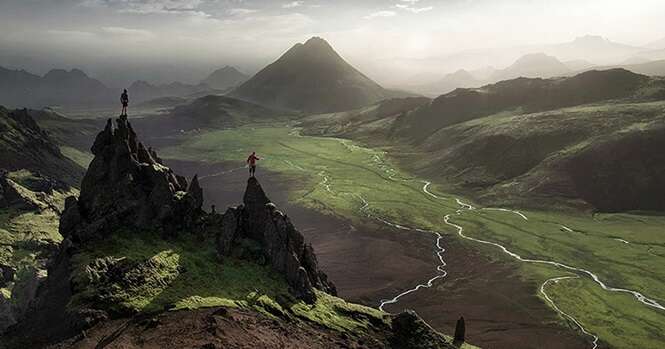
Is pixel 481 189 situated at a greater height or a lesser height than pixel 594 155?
lesser

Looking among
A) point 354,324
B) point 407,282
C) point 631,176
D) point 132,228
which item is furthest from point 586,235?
point 132,228

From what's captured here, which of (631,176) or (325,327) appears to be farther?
(631,176)

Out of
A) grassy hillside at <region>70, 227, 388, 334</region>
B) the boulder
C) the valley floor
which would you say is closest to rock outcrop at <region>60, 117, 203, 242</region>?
grassy hillside at <region>70, 227, 388, 334</region>

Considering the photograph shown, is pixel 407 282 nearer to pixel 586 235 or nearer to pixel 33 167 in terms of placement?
pixel 586 235

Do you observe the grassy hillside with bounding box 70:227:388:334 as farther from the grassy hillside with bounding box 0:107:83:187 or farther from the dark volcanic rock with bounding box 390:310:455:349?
the grassy hillside with bounding box 0:107:83:187

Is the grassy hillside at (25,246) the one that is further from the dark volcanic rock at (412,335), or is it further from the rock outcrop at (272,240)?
the dark volcanic rock at (412,335)

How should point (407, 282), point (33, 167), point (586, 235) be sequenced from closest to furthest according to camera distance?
1. point (407, 282)
2. point (586, 235)
3. point (33, 167)

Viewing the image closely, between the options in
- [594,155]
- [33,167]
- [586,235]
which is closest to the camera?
[586,235]

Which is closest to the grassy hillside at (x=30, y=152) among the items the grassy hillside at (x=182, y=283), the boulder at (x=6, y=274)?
the boulder at (x=6, y=274)
